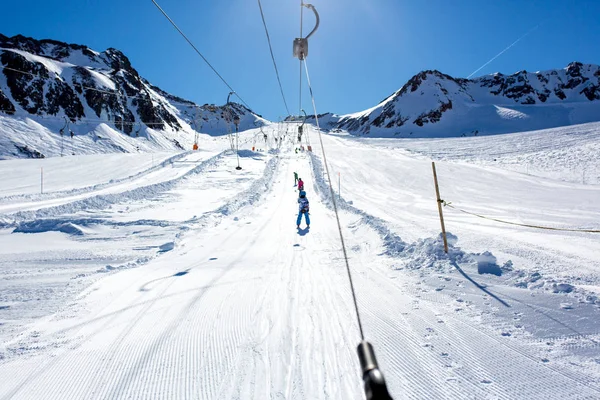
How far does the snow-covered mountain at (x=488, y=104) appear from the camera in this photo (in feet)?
311

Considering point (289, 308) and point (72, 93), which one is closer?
point (289, 308)

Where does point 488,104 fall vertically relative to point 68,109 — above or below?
above

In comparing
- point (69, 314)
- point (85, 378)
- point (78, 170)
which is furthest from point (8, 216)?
point (78, 170)

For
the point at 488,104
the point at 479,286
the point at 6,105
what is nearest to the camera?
the point at 479,286

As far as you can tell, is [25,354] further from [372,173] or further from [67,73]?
[67,73]

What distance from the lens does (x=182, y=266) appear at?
727 cm

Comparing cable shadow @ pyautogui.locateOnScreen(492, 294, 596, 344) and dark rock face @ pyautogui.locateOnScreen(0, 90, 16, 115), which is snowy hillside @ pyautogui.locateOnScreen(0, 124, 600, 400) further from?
dark rock face @ pyautogui.locateOnScreen(0, 90, 16, 115)

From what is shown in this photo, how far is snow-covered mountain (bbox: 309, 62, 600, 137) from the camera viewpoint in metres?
94.7

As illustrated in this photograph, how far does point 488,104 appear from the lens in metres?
118

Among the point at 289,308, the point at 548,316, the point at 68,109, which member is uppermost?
the point at 68,109

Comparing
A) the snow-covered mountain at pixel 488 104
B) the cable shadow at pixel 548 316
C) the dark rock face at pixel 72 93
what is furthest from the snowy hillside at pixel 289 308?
the snow-covered mountain at pixel 488 104

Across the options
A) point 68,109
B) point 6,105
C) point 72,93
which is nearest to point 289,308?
point 6,105

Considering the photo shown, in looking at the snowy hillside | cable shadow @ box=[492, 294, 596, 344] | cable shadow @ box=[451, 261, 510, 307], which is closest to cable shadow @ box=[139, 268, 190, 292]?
the snowy hillside

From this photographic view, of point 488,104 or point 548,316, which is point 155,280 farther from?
point 488,104
